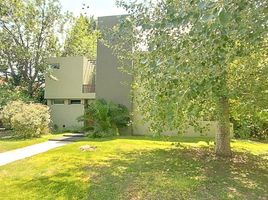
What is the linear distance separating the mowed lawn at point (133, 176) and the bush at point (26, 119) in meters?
7.51

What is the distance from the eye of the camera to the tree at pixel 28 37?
2839cm

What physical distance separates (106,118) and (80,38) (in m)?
13.3

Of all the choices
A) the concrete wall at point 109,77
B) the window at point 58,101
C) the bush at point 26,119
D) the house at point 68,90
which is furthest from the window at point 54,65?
the bush at point 26,119

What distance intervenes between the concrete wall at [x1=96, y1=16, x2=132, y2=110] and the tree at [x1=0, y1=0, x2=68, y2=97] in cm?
631

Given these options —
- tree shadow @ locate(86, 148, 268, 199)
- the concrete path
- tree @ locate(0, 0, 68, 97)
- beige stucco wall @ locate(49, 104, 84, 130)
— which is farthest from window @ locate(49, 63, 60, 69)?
tree shadow @ locate(86, 148, 268, 199)

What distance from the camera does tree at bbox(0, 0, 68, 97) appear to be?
1118 inches

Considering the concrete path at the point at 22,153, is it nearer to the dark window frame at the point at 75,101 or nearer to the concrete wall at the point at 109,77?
the concrete wall at the point at 109,77

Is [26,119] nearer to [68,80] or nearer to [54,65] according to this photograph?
[68,80]

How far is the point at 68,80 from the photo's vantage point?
27844mm

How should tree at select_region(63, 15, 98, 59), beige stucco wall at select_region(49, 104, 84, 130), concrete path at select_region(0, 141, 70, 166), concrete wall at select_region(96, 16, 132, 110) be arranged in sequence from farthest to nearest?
tree at select_region(63, 15, 98, 59) → beige stucco wall at select_region(49, 104, 84, 130) → concrete wall at select_region(96, 16, 132, 110) → concrete path at select_region(0, 141, 70, 166)

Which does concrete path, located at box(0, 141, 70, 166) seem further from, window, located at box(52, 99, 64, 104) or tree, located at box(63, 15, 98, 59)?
tree, located at box(63, 15, 98, 59)

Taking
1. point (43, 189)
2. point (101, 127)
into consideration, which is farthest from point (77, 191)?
point (101, 127)

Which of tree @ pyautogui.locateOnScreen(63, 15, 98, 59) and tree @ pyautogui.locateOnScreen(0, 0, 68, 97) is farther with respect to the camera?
tree @ pyautogui.locateOnScreen(63, 15, 98, 59)

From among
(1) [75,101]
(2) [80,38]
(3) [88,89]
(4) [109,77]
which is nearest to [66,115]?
(1) [75,101]
